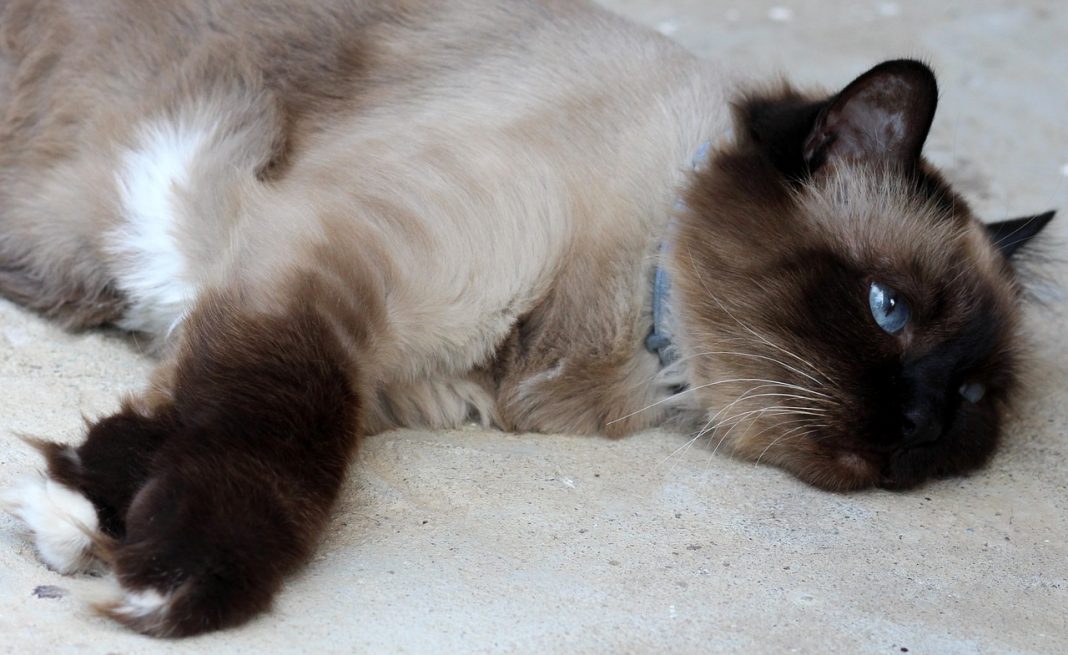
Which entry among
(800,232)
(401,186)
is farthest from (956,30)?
(401,186)

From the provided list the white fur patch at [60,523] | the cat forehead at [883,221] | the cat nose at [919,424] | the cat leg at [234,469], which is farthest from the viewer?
the cat forehead at [883,221]

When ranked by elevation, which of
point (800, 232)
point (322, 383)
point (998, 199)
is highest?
point (800, 232)

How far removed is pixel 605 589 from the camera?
205cm

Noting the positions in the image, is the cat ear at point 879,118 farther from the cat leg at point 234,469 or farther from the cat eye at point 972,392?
the cat leg at point 234,469

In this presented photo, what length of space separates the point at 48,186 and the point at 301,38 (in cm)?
72

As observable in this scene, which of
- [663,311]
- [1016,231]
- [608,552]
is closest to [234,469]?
[608,552]

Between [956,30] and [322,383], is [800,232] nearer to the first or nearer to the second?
[322,383]

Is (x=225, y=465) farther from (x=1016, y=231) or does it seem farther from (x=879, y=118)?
(x=1016, y=231)

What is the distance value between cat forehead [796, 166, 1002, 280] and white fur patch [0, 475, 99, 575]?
158 cm

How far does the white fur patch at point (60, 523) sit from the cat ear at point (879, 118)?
1.66 m

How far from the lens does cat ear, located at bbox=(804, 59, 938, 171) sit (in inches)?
95.8

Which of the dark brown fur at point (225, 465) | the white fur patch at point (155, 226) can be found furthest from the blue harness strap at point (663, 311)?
the white fur patch at point (155, 226)

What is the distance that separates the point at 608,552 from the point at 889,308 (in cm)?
83

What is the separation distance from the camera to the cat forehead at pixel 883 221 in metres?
2.57
